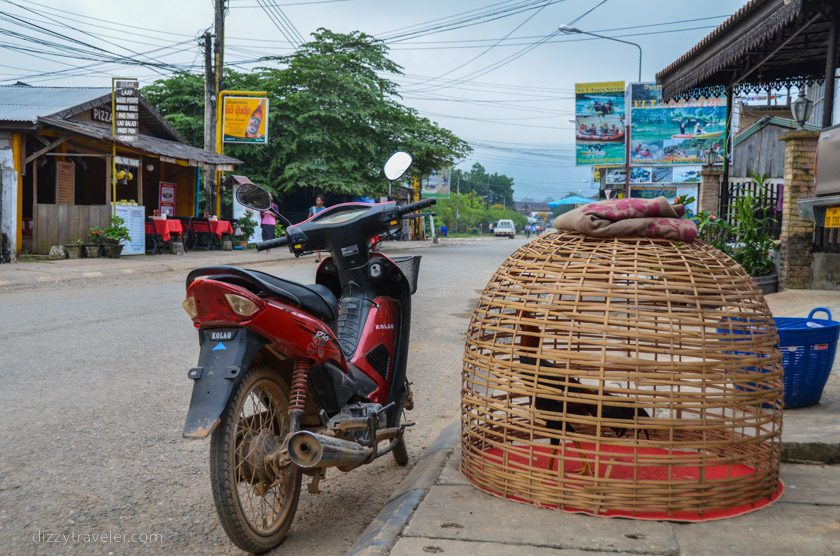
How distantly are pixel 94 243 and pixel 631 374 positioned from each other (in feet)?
53.8

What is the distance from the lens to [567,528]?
272 centimetres

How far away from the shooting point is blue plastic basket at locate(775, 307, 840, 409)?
4.25m

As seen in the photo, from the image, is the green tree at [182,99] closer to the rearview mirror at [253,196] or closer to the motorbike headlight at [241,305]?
the rearview mirror at [253,196]

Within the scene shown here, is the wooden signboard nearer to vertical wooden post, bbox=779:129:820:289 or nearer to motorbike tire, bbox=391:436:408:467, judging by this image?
vertical wooden post, bbox=779:129:820:289

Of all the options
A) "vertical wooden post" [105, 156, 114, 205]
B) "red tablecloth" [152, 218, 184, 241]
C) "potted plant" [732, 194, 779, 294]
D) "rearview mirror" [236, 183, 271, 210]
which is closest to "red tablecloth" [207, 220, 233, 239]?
"red tablecloth" [152, 218, 184, 241]

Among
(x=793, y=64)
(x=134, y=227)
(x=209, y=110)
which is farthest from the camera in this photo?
(x=209, y=110)

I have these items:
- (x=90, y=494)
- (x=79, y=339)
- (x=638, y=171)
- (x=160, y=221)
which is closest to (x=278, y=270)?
(x=160, y=221)

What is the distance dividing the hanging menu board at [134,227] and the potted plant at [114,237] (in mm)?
773

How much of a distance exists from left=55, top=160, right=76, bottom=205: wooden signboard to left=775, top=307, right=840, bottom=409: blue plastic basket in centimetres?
1898

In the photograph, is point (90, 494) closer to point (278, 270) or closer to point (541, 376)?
point (541, 376)

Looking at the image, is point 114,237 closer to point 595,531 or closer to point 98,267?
point 98,267

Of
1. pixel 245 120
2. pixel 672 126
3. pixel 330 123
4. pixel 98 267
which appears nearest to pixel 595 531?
pixel 98 267

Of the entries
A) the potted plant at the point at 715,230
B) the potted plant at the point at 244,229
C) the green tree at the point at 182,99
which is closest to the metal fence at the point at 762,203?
the potted plant at the point at 715,230

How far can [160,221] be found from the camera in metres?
19.5
